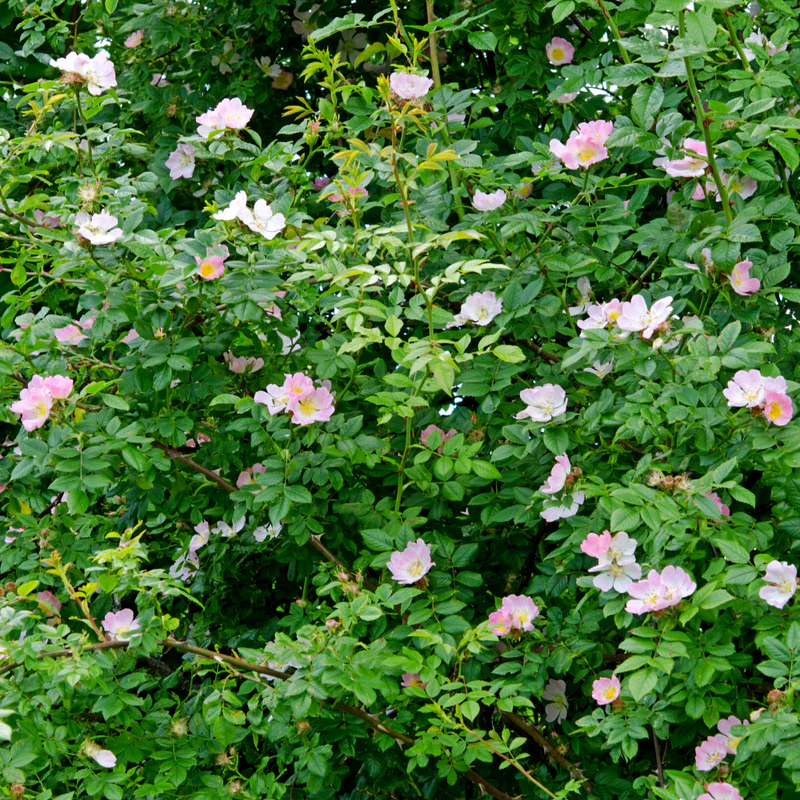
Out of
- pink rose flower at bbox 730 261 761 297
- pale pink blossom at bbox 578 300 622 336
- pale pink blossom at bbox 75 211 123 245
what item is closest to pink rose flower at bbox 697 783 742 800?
pale pink blossom at bbox 578 300 622 336

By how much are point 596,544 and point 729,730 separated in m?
0.34

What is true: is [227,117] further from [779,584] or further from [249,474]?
[779,584]

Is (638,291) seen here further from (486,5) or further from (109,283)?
(109,283)

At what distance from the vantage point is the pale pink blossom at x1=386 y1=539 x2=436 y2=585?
5.88ft

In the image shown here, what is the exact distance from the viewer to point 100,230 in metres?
1.84

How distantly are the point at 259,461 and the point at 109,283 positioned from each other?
1.49 feet

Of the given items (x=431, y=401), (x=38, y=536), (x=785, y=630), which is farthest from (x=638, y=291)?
(x=38, y=536)

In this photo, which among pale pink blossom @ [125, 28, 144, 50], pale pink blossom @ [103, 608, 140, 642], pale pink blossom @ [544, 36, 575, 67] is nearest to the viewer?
pale pink blossom @ [103, 608, 140, 642]

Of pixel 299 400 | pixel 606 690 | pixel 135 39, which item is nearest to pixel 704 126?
pixel 299 400

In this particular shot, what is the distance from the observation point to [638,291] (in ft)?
6.89

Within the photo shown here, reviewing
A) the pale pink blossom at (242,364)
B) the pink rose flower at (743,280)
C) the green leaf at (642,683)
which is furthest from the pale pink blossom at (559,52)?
the green leaf at (642,683)

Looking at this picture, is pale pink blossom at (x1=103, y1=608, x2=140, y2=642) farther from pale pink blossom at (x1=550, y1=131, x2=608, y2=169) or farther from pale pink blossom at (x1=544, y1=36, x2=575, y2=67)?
pale pink blossom at (x1=544, y1=36, x2=575, y2=67)

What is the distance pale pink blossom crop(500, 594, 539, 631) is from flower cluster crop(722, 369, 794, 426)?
48 centimetres

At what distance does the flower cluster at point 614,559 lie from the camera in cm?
163
